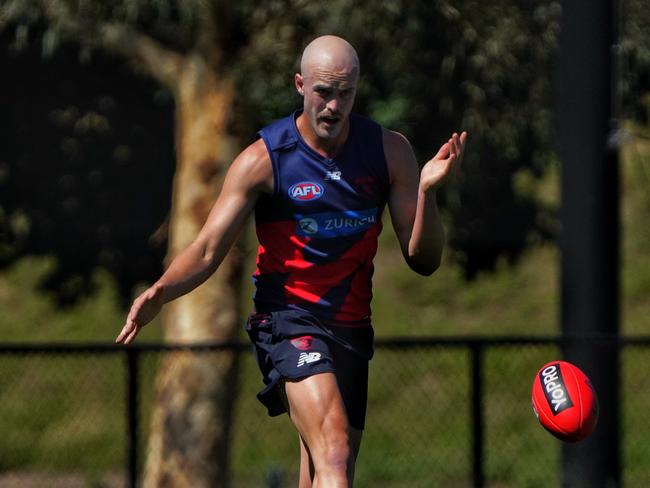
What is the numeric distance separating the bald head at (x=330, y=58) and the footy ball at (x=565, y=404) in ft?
5.52

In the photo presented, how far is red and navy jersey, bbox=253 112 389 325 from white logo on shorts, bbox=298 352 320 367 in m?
0.22

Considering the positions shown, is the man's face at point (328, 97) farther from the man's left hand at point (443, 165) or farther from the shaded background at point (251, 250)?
the shaded background at point (251, 250)

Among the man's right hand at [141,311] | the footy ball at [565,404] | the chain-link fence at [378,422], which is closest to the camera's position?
the man's right hand at [141,311]

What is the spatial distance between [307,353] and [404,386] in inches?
429

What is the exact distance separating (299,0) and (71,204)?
3.58 metres

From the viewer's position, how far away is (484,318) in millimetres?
19531

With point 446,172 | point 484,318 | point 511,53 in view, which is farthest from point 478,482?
point 484,318

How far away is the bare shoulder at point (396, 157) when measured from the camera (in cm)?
641

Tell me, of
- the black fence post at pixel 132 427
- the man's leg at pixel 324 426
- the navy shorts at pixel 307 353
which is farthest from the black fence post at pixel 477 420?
the man's leg at pixel 324 426

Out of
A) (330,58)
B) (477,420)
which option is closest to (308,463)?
(330,58)

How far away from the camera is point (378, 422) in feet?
53.6

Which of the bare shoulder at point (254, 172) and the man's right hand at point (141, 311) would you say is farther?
the bare shoulder at point (254, 172)

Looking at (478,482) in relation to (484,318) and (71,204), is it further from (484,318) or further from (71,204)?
(484,318)

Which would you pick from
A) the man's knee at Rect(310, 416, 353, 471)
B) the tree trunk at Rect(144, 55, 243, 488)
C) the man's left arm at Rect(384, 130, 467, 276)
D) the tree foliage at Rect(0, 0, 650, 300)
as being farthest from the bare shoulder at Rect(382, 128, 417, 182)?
the tree trunk at Rect(144, 55, 243, 488)
